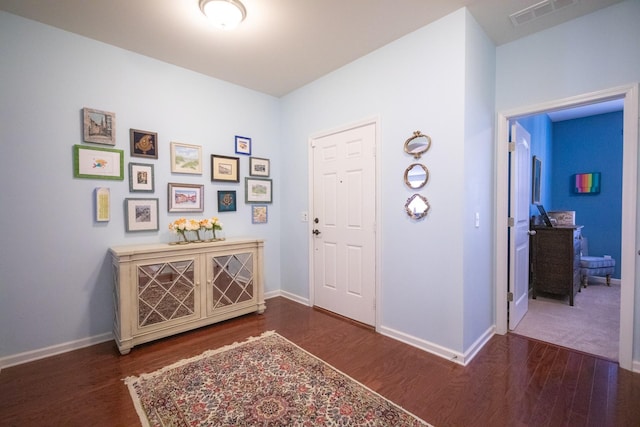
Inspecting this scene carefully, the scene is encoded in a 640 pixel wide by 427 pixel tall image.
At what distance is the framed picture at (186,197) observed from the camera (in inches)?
120

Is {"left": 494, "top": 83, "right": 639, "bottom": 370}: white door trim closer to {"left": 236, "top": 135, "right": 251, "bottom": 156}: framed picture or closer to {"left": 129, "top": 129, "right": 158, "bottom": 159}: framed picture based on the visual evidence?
{"left": 236, "top": 135, "right": 251, "bottom": 156}: framed picture

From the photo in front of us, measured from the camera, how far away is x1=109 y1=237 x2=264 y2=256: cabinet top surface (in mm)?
2448

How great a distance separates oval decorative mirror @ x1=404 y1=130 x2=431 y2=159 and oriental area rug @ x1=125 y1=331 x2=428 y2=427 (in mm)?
1925

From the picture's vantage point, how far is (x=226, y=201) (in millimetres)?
3463

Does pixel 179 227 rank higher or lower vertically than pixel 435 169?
lower

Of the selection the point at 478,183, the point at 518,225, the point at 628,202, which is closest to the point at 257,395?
the point at 478,183

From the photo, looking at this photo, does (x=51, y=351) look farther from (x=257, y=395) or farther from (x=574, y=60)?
(x=574, y=60)

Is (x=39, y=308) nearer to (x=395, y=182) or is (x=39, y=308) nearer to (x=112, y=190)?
(x=112, y=190)

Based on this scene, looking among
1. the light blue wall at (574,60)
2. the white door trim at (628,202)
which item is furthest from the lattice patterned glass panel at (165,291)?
the white door trim at (628,202)

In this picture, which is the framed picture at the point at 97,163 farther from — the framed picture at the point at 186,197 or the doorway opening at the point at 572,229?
the doorway opening at the point at 572,229

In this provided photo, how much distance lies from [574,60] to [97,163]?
4.29 m

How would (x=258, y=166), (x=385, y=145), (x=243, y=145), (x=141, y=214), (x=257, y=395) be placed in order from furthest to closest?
(x=258, y=166), (x=243, y=145), (x=141, y=214), (x=385, y=145), (x=257, y=395)

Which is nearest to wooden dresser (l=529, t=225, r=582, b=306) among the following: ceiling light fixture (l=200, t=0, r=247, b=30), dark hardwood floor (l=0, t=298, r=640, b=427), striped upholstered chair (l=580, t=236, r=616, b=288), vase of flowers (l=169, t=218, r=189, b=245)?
striped upholstered chair (l=580, t=236, r=616, b=288)

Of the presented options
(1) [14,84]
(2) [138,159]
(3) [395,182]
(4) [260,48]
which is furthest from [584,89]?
(1) [14,84]
